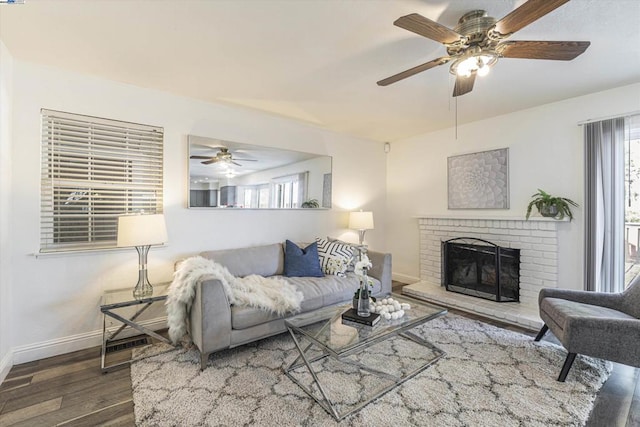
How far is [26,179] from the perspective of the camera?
2.34m

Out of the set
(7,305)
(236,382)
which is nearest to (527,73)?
(236,382)

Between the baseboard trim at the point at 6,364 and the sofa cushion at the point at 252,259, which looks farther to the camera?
the sofa cushion at the point at 252,259

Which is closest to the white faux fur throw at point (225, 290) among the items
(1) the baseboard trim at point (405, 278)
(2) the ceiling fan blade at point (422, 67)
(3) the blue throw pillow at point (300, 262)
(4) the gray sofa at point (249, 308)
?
(4) the gray sofa at point (249, 308)

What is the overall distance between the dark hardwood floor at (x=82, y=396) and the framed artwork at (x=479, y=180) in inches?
82.2

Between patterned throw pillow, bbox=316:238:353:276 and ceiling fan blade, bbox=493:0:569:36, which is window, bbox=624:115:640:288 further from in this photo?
patterned throw pillow, bbox=316:238:353:276

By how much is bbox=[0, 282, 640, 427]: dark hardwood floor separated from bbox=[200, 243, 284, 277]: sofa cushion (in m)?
1.16

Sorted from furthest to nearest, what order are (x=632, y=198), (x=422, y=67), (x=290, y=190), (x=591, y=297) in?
(x=290, y=190), (x=632, y=198), (x=591, y=297), (x=422, y=67)

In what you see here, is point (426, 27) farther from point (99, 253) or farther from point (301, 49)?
point (99, 253)

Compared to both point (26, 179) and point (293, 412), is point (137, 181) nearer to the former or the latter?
point (26, 179)

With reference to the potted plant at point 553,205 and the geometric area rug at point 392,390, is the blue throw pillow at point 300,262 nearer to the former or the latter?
the geometric area rug at point 392,390

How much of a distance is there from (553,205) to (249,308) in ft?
11.1

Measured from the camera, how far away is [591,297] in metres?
2.43

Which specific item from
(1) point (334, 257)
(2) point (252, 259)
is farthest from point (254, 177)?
(1) point (334, 257)

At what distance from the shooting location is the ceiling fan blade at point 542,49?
1.70 metres
